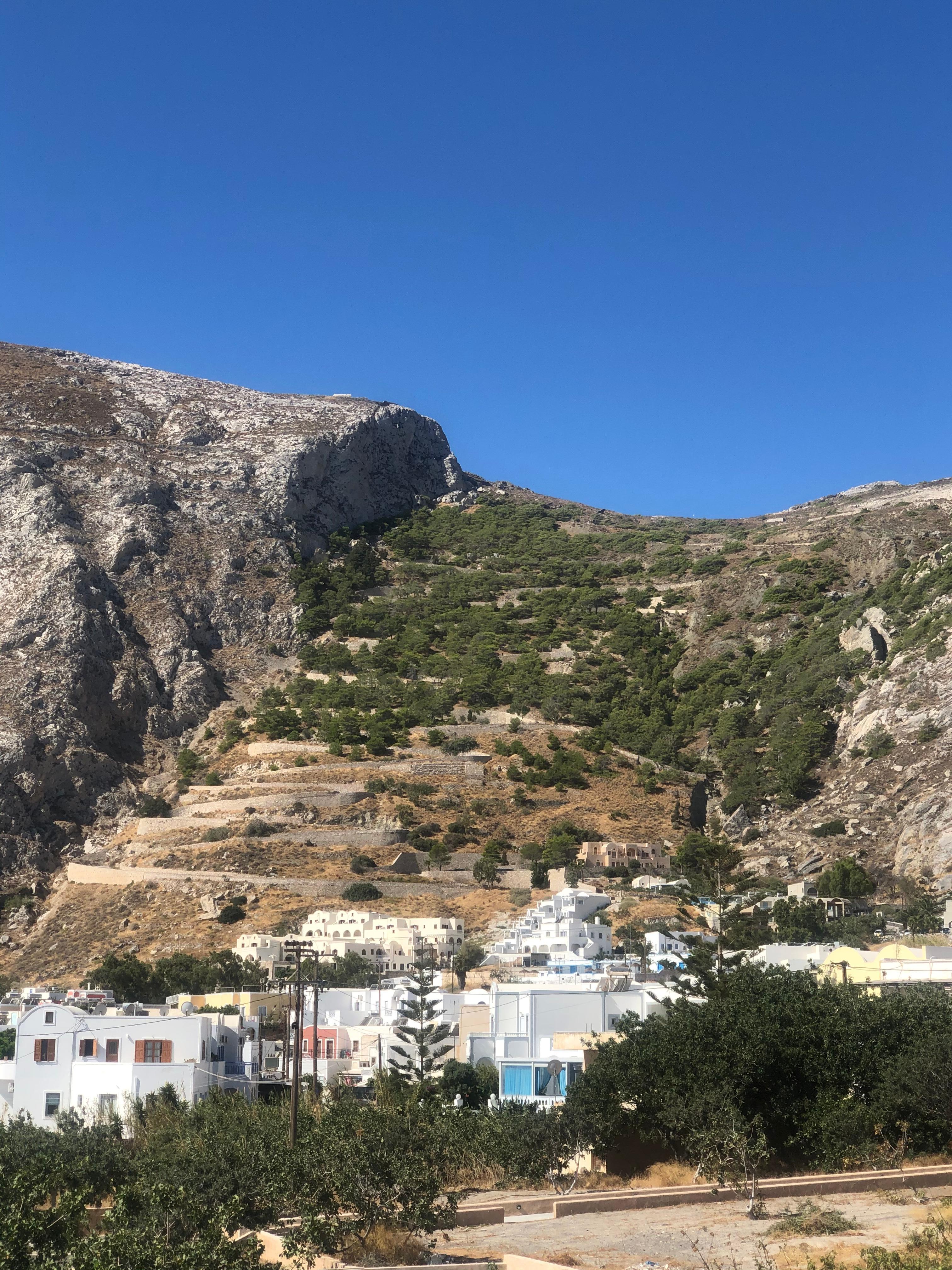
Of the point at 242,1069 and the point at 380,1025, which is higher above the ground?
the point at 380,1025

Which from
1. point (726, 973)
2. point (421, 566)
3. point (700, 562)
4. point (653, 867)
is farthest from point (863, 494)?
point (726, 973)

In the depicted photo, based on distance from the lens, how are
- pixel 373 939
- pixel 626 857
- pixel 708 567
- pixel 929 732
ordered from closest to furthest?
pixel 373 939
pixel 626 857
pixel 929 732
pixel 708 567

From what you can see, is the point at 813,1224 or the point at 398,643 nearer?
the point at 813,1224

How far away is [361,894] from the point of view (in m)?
62.0

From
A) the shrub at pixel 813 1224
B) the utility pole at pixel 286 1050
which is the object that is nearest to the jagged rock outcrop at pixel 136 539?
the utility pole at pixel 286 1050

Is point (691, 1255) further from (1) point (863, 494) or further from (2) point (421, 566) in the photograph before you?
(1) point (863, 494)

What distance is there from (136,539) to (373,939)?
4972 centimetres

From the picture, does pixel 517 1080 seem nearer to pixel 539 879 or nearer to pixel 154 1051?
pixel 154 1051

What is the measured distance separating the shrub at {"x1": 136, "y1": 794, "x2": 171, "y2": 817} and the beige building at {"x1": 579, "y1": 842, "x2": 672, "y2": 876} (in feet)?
79.7

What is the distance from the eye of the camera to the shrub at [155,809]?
246 feet

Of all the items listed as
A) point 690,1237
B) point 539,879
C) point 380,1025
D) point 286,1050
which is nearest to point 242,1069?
point 286,1050

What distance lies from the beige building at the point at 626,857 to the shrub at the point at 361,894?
10.1 meters

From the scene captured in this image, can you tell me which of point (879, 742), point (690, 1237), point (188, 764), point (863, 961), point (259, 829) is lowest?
point (690, 1237)

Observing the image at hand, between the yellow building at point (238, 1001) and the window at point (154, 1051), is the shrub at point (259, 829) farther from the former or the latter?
the window at point (154, 1051)
